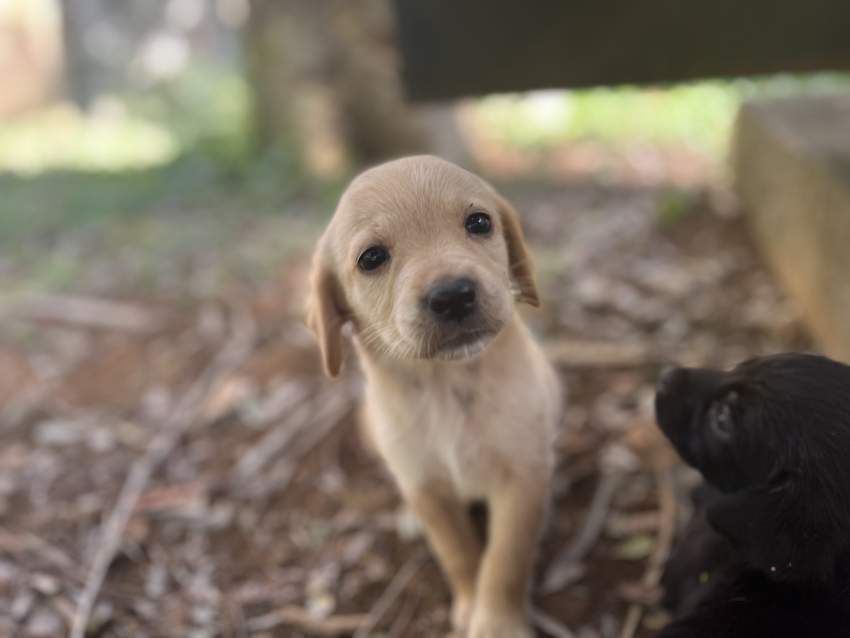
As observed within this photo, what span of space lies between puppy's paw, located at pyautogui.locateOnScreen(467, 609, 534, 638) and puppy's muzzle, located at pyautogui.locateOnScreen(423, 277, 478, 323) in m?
1.27

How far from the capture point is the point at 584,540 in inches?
138

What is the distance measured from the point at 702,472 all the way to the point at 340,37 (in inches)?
238

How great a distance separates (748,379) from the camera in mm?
2637

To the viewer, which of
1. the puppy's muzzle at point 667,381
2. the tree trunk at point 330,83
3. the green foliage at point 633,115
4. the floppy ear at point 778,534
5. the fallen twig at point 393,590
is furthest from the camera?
the green foliage at point 633,115

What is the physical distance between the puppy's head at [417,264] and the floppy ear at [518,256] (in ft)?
0.04

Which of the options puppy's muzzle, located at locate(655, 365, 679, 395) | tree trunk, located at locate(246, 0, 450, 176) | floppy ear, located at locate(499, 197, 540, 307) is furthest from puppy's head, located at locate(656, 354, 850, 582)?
tree trunk, located at locate(246, 0, 450, 176)

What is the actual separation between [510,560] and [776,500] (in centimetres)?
102

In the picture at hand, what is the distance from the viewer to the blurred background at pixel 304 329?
3.50 metres

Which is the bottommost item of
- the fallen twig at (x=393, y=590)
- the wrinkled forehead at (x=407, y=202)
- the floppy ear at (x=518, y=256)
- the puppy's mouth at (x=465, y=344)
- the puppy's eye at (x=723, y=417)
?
the fallen twig at (x=393, y=590)

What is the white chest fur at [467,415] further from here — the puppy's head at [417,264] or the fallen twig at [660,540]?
the fallen twig at [660,540]

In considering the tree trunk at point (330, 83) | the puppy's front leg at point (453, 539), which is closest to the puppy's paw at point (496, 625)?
the puppy's front leg at point (453, 539)

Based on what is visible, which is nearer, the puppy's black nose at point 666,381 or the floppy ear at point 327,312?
the floppy ear at point 327,312

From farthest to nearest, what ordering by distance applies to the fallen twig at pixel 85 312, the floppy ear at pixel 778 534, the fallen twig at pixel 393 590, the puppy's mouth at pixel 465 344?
the fallen twig at pixel 85 312 → the fallen twig at pixel 393 590 → the puppy's mouth at pixel 465 344 → the floppy ear at pixel 778 534

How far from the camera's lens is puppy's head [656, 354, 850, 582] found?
2.23m
